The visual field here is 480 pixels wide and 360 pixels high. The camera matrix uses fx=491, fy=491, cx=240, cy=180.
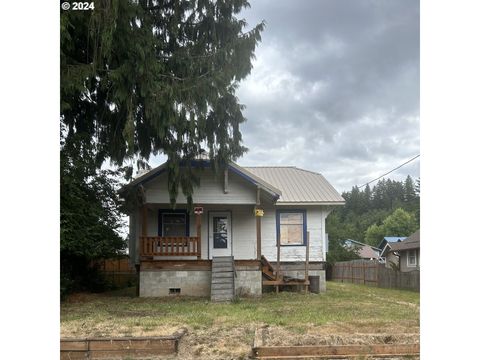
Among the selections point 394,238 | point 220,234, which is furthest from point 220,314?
point 394,238

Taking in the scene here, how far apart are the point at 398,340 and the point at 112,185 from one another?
676 cm

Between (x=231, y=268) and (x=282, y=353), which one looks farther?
(x=231, y=268)

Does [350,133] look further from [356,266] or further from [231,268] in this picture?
[356,266]

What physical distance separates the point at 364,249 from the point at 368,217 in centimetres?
782

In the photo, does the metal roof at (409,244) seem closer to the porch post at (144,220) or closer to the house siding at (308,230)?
the house siding at (308,230)

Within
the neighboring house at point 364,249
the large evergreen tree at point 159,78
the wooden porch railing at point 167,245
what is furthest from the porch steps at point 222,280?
the neighboring house at point 364,249

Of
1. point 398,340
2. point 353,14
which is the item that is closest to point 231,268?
point 398,340

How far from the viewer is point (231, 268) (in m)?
10.9

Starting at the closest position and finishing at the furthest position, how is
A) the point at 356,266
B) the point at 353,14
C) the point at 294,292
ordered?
the point at 353,14, the point at 294,292, the point at 356,266

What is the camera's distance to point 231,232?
1300cm

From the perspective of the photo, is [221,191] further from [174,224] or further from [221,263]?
[174,224]

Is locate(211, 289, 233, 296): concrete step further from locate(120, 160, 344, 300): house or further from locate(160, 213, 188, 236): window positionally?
locate(160, 213, 188, 236): window

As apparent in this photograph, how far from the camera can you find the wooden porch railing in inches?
442
